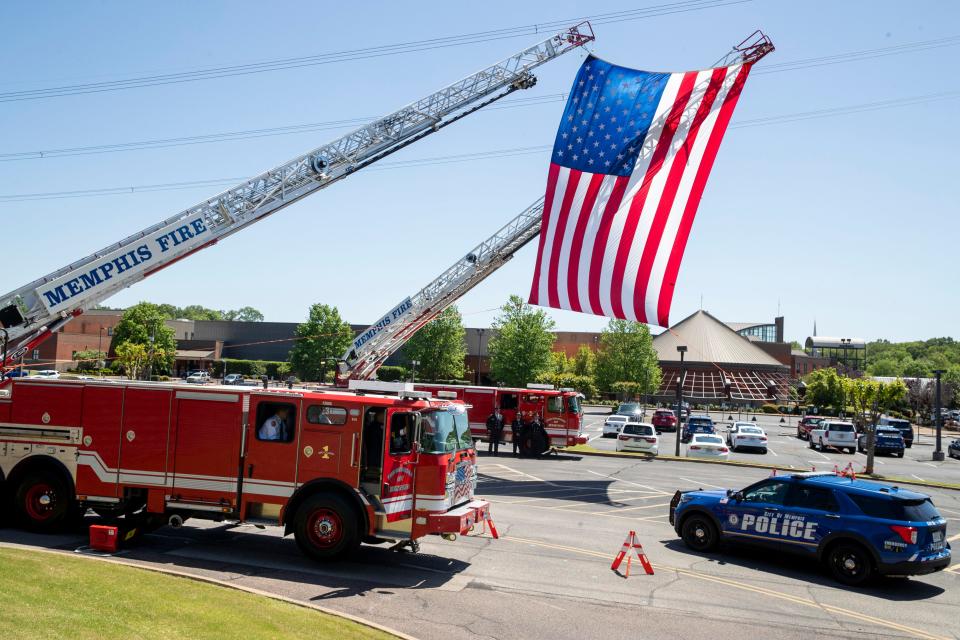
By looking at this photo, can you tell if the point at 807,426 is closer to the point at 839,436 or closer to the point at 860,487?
the point at 839,436

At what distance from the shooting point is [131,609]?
880 cm

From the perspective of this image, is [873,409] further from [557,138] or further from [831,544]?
[831,544]

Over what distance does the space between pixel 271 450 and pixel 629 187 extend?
14.6 metres

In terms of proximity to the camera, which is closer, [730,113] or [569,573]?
[569,573]

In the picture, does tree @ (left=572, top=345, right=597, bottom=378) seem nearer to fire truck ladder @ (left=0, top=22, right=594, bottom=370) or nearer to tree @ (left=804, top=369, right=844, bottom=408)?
tree @ (left=804, top=369, right=844, bottom=408)

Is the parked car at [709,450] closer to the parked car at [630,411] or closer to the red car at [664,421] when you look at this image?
the red car at [664,421]

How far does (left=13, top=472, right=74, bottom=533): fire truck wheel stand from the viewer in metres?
13.7

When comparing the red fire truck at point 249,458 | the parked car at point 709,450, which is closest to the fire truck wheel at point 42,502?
the red fire truck at point 249,458

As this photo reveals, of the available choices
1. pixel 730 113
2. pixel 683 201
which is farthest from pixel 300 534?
pixel 730 113

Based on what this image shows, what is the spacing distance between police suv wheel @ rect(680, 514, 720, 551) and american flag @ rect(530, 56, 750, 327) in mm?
9015

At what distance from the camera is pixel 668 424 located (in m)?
52.7

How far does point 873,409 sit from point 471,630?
25.6 meters

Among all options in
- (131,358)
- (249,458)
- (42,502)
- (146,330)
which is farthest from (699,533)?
(146,330)

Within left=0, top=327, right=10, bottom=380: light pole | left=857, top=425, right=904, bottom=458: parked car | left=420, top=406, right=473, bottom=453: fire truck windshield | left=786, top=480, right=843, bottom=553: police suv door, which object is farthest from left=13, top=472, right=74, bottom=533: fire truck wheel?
left=857, top=425, right=904, bottom=458: parked car
